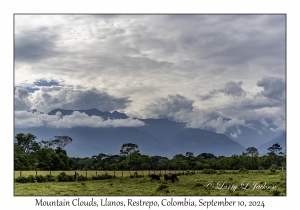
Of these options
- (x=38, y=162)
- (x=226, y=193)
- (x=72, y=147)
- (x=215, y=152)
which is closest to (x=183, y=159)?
(x=215, y=152)

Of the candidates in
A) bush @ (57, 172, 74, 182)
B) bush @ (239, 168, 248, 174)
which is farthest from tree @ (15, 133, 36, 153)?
bush @ (239, 168, 248, 174)

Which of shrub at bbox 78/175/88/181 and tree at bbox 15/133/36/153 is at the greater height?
tree at bbox 15/133/36/153

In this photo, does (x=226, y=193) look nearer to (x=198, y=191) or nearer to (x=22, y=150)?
(x=198, y=191)

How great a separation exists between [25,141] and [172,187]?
553 inches

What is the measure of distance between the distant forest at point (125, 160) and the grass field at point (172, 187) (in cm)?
255

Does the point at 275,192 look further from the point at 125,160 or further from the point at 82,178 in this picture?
the point at 82,178

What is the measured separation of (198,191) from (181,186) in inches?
79.2

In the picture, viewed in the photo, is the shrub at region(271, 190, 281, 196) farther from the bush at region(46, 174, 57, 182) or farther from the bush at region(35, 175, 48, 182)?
the bush at region(35, 175, 48, 182)

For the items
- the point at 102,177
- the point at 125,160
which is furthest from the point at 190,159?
the point at 102,177

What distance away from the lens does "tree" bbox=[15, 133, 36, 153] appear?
25.5m

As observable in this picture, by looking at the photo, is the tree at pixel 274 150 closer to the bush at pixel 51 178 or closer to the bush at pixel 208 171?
the bush at pixel 208 171

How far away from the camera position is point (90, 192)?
2247cm

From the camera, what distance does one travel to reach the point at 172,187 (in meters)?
24.3

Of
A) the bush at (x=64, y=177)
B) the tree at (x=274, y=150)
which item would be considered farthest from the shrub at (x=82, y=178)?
the tree at (x=274, y=150)
